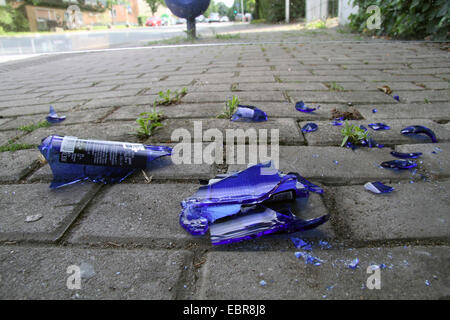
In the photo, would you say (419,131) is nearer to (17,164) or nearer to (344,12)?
(17,164)

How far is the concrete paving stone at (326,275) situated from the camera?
78cm

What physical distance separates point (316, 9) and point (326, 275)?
16854 millimetres

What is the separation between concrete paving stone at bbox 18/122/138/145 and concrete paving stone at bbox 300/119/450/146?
3.39 feet

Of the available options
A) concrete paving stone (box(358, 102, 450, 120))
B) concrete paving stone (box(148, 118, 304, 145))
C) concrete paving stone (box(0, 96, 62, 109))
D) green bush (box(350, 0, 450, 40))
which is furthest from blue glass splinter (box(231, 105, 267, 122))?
green bush (box(350, 0, 450, 40))

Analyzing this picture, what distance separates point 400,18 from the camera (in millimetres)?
6188

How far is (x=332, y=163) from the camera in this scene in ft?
4.72

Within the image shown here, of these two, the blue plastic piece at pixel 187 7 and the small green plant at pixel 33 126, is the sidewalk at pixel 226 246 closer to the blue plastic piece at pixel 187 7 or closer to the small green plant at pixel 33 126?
the small green plant at pixel 33 126

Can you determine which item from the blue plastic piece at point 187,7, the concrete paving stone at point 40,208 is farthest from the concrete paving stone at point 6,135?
the blue plastic piece at point 187,7

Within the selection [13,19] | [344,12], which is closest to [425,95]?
[344,12]

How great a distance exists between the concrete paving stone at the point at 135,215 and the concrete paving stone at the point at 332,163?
0.33 meters

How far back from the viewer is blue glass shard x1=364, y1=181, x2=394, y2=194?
119 cm

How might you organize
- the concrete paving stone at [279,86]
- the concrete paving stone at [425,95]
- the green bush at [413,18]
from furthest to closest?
the green bush at [413,18], the concrete paving stone at [279,86], the concrete paving stone at [425,95]

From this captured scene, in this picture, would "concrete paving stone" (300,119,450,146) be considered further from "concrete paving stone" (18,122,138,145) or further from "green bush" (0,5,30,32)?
"green bush" (0,5,30,32)
